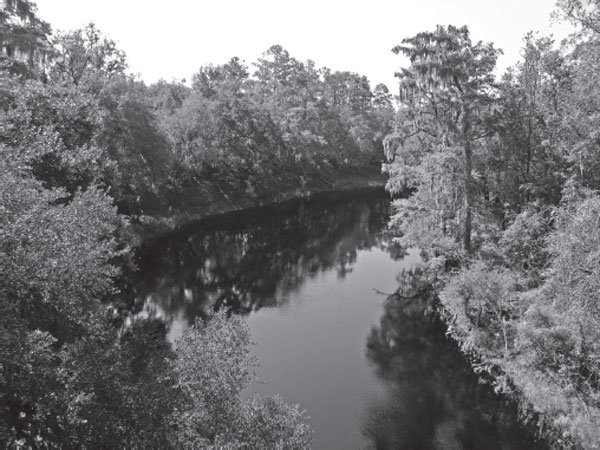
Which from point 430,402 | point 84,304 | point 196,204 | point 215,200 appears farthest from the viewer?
point 215,200

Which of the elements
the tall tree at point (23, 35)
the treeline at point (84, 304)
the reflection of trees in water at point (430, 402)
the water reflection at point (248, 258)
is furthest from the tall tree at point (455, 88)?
the tall tree at point (23, 35)

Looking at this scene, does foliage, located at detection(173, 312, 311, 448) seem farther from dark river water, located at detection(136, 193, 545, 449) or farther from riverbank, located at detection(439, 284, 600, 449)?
riverbank, located at detection(439, 284, 600, 449)

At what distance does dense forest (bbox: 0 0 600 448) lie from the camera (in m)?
13.4

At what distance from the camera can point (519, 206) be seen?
33188 mm

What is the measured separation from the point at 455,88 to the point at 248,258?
29247 mm

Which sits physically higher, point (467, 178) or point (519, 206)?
point (467, 178)

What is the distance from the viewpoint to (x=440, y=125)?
35.7 metres

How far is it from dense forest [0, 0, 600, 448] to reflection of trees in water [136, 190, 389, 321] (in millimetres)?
4270

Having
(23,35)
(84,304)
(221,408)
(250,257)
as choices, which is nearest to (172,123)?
(23,35)

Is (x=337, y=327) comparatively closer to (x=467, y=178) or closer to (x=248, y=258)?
(x=467, y=178)

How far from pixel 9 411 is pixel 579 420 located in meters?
20.3

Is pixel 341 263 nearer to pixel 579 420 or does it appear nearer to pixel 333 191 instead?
pixel 579 420

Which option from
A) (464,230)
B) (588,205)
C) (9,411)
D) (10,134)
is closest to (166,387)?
(9,411)

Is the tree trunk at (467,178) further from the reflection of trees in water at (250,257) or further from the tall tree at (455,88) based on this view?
the reflection of trees in water at (250,257)
